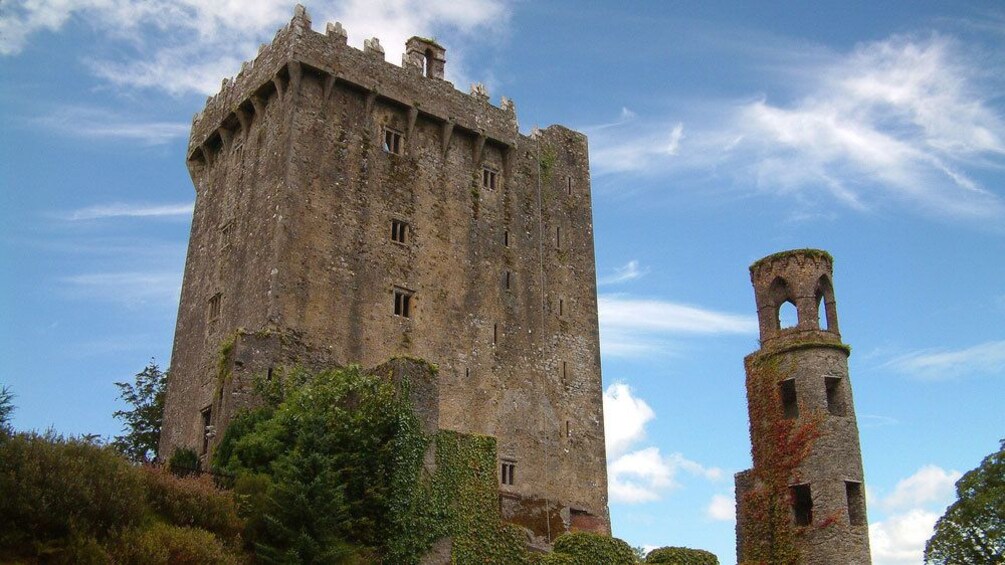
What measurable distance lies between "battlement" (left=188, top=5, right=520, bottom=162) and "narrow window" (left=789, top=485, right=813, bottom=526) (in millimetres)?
14984

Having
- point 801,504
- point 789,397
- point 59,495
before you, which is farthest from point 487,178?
point 59,495

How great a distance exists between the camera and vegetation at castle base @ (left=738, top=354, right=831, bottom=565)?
99.6 feet

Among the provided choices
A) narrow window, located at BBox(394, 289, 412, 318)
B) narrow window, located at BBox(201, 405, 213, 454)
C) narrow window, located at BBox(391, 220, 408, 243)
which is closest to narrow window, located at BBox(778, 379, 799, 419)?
narrow window, located at BBox(394, 289, 412, 318)

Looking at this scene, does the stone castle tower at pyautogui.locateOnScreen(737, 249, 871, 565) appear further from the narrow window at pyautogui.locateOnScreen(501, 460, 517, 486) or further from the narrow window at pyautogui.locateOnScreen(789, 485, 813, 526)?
the narrow window at pyautogui.locateOnScreen(501, 460, 517, 486)

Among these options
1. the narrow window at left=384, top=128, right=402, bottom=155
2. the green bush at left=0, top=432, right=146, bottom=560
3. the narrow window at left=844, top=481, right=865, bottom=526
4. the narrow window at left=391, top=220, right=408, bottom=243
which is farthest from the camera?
the narrow window at left=384, top=128, right=402, bottom=155

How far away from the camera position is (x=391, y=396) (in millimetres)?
24453

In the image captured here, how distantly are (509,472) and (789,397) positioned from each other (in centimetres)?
891

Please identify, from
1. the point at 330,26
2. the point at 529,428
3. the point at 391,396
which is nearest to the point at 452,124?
the point at 330,26

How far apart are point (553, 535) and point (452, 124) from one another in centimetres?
1361

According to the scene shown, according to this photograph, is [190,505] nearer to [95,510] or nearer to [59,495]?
[95,510]

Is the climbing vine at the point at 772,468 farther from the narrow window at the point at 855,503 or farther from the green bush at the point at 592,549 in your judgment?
the green bush at the point at 592,549

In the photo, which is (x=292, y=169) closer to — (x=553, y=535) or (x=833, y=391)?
(x=553, y=535)

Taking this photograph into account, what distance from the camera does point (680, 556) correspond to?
3006cm

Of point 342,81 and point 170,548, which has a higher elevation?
point 342,81
